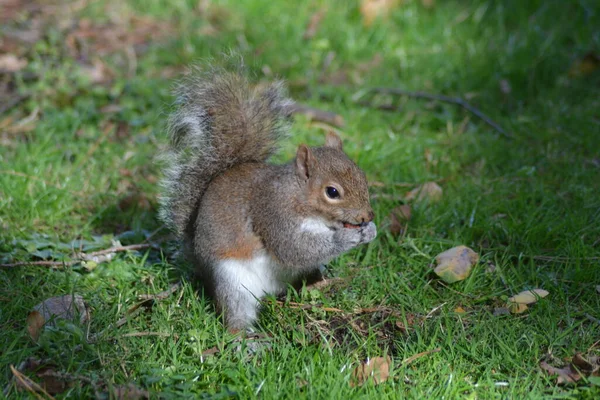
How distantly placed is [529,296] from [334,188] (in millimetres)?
643

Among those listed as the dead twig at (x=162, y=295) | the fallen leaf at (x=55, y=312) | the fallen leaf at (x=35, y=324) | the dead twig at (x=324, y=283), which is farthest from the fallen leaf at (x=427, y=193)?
the fallen leaf at (x=35, y=324)

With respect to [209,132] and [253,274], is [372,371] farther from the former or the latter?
[209,132]

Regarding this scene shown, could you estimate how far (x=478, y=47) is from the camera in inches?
144

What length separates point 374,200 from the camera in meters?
2.52

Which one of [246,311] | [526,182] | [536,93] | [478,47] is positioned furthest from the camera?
[478,47]

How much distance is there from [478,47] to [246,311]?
91.7 inches

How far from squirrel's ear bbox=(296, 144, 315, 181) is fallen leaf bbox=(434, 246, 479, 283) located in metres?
0.50

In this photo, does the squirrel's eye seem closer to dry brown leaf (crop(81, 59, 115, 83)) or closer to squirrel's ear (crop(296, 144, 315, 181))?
squirrel's ear (crop(296, 144, 315, 181))

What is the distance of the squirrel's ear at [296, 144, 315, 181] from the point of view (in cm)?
194

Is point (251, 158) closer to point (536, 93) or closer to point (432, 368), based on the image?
point (432, 368)

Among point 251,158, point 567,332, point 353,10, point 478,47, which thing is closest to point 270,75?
point 353,10

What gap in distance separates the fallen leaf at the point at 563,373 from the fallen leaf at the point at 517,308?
232 millimetres

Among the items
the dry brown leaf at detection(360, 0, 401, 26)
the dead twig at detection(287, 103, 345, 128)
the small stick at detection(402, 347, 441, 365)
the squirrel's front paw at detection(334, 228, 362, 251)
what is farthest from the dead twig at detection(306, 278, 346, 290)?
the dry brown leaf at detection(360, 0, 401, 26)

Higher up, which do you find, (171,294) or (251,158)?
(251,158)
